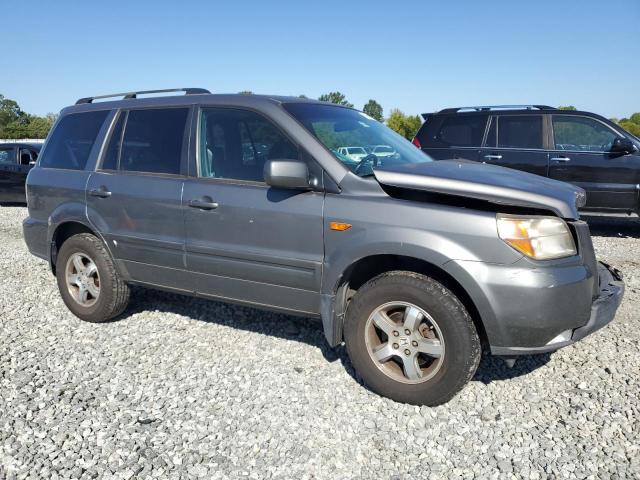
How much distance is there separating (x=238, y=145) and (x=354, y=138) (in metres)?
0.83

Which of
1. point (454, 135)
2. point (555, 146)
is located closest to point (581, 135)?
point (555, 146)

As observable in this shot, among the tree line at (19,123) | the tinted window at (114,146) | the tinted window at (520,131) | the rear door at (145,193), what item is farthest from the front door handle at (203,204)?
the tree line at (19,123)

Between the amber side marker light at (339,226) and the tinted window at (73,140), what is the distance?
2435 mm

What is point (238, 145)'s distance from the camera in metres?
3.76

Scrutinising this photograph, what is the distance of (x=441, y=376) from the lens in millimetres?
3029

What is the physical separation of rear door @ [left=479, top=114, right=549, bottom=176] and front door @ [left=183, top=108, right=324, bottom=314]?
18.3 ft

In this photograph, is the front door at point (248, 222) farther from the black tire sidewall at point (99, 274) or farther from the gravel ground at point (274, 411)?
the black tire sidewall at point (99, 274)

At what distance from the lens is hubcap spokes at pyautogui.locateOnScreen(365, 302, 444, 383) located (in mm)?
3060

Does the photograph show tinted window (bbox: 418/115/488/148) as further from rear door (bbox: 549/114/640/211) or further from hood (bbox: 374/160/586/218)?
hood (bbox: 374/160/586/218)

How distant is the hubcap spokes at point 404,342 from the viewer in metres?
3.06

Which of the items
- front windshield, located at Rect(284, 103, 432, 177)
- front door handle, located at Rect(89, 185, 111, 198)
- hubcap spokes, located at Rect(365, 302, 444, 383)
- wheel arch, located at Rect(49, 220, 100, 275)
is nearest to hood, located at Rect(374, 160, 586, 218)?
front windshield, located at Rect(284, 103, 432, 177)

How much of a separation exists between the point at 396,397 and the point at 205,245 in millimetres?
1672

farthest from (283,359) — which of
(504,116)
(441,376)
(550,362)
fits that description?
(504,116)

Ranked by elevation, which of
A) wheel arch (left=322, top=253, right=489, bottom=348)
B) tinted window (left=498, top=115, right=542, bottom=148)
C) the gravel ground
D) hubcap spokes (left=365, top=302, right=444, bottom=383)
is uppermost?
tinted window (left=498, top=115, right=542, bottom=148)
